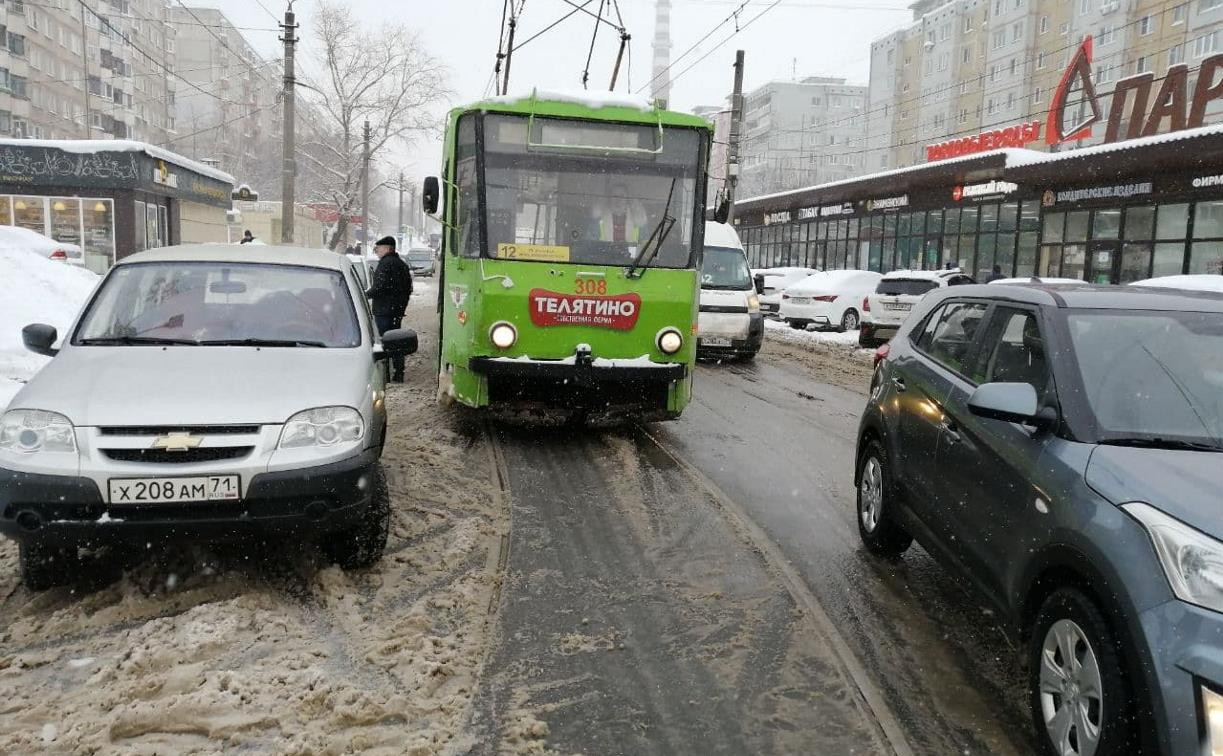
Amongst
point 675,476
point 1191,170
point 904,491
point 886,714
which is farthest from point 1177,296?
point 1191,170

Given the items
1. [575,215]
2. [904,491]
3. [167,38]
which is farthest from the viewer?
[167,38]

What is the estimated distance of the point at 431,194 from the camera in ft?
28.1

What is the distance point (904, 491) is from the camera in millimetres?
4945

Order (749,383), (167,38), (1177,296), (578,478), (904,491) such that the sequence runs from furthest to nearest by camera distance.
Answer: (167,38) → (749,383) → (578,478) → (904,491) → (1177,296)

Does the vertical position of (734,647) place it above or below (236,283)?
below

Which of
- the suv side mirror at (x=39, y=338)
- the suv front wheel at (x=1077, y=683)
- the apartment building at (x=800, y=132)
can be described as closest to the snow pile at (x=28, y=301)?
the suv side mirror at (x=39, y=338)

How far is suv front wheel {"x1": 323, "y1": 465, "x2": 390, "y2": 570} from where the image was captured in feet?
15.7

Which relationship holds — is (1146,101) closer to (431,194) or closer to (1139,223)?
(1139,223)

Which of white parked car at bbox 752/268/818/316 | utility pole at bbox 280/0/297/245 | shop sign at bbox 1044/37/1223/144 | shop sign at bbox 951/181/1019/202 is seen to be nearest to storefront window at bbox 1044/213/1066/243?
shop sign at bbox 951/181/1019/202

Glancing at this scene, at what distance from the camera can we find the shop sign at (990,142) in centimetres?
3266

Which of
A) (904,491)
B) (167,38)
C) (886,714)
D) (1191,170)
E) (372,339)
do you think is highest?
(167,38)

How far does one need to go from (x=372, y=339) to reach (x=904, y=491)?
326cm

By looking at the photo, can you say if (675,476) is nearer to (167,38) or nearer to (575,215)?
(575,215)

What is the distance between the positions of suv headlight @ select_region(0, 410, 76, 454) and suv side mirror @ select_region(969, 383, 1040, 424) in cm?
385
